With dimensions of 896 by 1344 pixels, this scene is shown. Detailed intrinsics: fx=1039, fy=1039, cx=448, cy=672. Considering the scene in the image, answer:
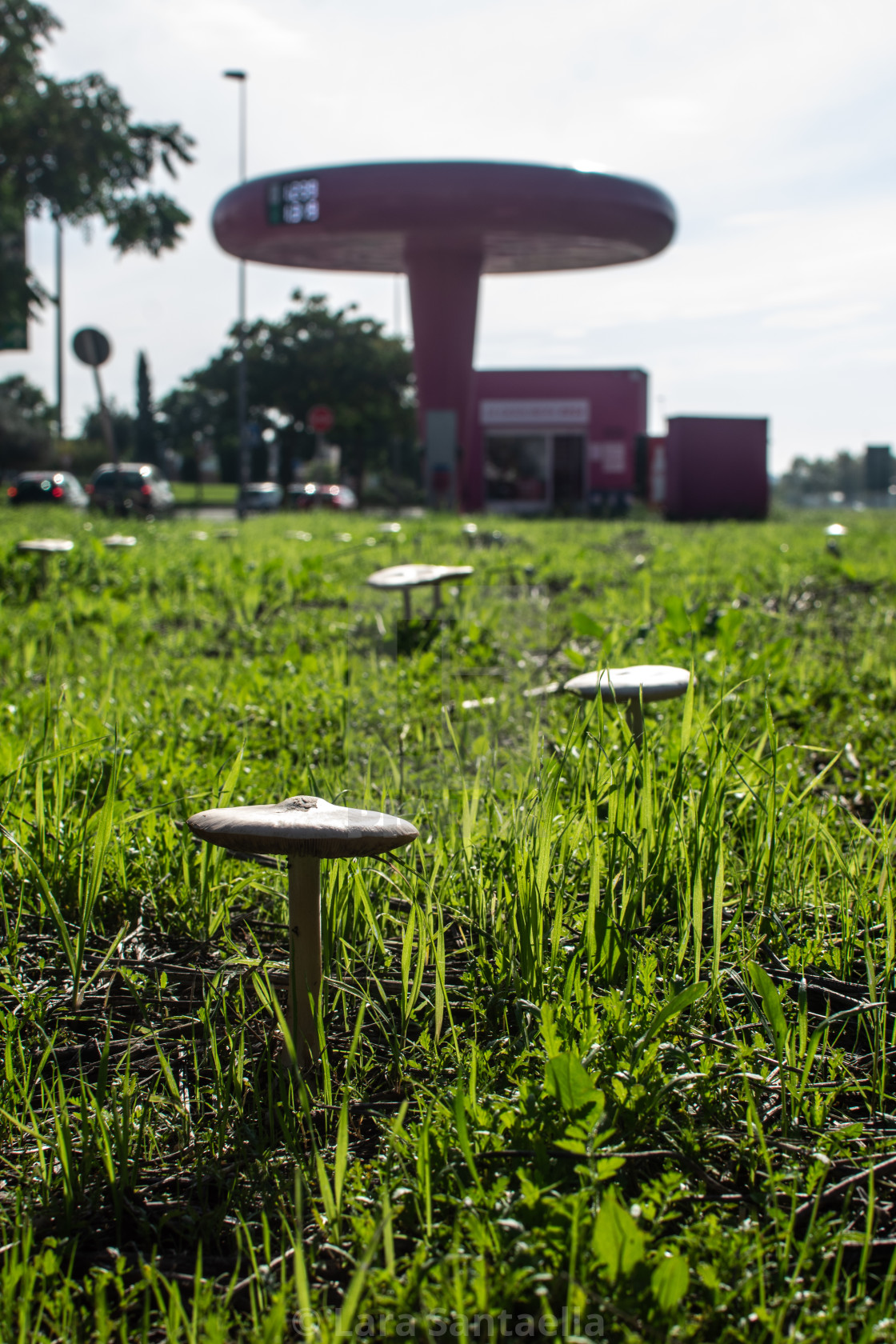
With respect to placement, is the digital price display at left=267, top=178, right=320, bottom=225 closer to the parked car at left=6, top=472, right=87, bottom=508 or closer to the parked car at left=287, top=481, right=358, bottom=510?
the parked car at left=6, top=472, right=87, bottom=508

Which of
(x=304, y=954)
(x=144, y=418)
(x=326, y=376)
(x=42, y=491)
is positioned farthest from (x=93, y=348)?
(x=144, y=418)

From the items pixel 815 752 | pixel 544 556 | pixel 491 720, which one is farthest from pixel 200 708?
pixel 544 556

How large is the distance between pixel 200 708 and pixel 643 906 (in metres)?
2.28

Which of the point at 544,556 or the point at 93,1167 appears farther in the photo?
the point at 544,556

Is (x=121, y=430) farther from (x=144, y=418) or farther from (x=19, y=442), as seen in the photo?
(x=19, y=442)

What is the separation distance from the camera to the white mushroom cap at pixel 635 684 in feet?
8.50

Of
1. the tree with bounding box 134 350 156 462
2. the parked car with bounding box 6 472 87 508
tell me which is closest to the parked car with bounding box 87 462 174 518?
the parked car with bounding box 6 472 87 508

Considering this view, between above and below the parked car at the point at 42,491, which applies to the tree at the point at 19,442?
above

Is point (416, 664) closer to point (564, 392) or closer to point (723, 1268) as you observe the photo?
point (723, 1268)

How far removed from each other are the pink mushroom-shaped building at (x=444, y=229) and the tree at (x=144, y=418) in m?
61.4

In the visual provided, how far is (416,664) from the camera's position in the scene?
4.84 m

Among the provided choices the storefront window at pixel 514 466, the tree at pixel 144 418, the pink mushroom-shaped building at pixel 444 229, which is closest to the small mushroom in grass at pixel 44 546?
the pink mushroom-shaped building at pixel 444 229

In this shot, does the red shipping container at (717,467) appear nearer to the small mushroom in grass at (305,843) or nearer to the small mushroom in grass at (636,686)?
the small mushroom in grass at (636,686)

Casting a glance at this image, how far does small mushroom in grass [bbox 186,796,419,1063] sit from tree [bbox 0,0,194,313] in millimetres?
24868
